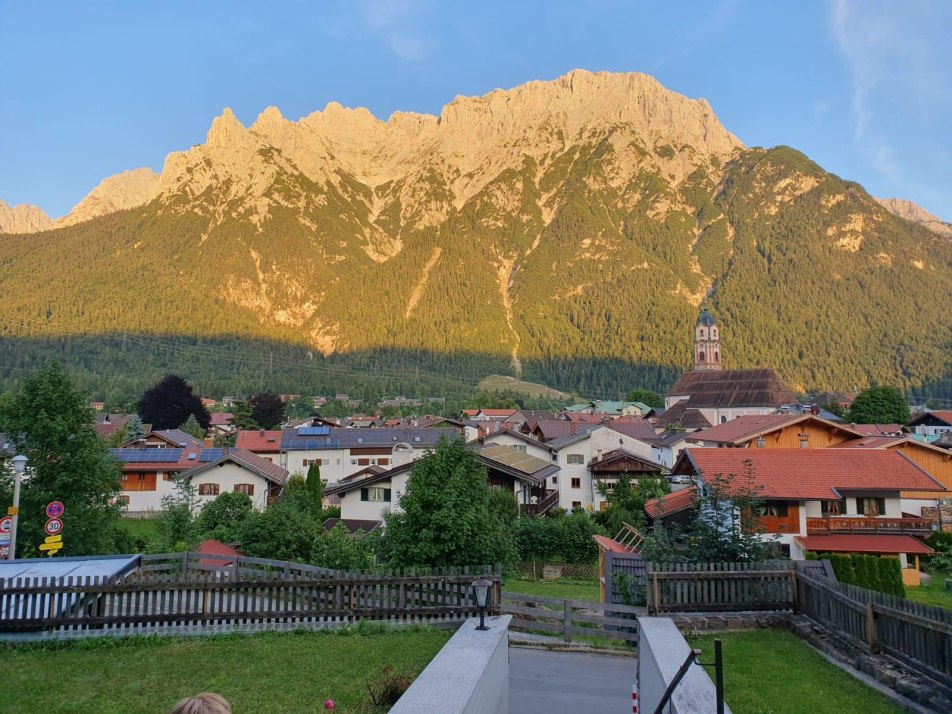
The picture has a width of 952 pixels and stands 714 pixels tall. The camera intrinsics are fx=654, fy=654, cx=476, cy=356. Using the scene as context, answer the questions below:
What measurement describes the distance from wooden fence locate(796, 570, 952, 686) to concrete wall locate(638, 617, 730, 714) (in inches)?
132

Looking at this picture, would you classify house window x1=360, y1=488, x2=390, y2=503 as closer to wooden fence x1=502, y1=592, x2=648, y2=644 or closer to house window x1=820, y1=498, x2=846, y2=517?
house window x1=820, y1=498, x2=846, y2=517

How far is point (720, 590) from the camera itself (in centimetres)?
1469

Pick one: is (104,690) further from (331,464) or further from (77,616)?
(331,464)

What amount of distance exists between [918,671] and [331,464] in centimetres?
5741

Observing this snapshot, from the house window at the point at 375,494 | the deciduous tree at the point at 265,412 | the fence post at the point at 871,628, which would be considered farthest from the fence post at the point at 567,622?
the deciduous tree at the point at 265,412

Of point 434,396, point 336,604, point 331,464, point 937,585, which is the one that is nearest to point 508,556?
point 336,604

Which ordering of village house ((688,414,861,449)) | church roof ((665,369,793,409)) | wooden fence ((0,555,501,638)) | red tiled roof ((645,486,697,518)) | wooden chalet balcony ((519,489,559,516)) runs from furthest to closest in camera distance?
church roof ((665,369,793,409)) → village house ((688,414,861,449)) → wooden chalet balcony ((519,489,559,516)) → red tiled roof ((645,486,697,518)) → wooden fence ((0,555,501,638))

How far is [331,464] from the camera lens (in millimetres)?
62875

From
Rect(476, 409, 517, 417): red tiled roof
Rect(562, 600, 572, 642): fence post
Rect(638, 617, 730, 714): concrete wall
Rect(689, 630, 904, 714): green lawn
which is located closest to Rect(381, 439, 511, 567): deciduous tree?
Rect(562, 600, 572, 642): fence post

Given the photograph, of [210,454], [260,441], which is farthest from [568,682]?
[260,441]

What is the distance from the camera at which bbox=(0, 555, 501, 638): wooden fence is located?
495 inches

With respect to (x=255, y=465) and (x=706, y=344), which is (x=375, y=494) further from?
(x=706, y=344)

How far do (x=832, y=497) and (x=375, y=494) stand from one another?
82.9ft

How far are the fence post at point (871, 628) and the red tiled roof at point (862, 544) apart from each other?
64.6ft
